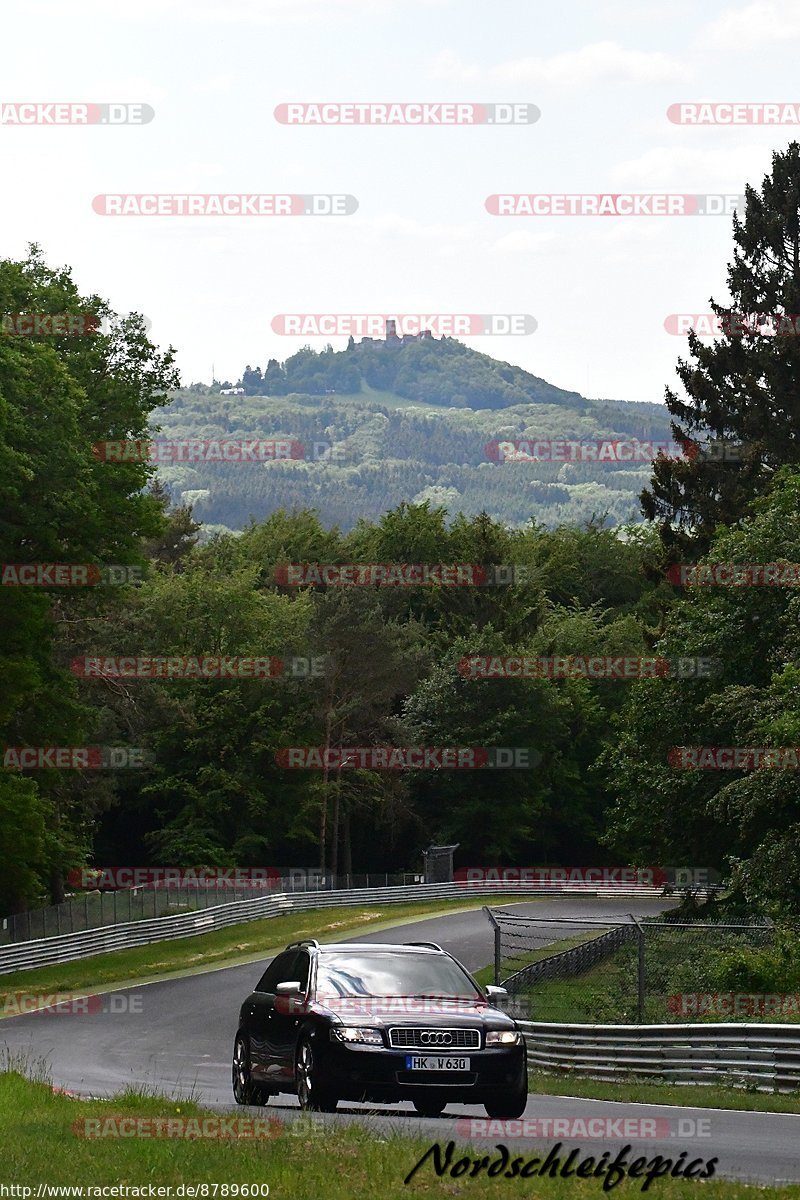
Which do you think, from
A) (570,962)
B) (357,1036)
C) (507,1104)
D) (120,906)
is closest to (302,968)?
(357,1036)

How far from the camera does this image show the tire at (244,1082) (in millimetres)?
15617

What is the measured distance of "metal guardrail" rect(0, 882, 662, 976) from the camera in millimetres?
44531

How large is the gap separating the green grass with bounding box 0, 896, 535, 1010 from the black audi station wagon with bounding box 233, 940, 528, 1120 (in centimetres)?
2424

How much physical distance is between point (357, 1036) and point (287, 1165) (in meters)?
3.69

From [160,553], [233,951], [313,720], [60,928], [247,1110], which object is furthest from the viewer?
[160,553]

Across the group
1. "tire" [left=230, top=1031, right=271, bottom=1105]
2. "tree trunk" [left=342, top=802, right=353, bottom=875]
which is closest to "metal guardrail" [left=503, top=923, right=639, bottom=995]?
"tire" [left=230, top=1031, right=271, bottom=1105]

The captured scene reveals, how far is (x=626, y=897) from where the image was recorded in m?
73.6

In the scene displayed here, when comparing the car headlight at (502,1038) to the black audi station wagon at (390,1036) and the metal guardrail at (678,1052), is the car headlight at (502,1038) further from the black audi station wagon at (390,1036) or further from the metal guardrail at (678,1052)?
the metal guardrail at (678,1052)

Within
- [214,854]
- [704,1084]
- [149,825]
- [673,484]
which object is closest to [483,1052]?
[704,1084]

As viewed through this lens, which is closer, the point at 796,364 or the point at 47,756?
the point at 47,756

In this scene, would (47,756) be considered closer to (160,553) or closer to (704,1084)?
(704,1084)

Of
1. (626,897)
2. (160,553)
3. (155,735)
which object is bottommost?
(626,897)

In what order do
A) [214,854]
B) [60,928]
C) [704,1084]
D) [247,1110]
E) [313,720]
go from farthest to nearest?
1. [313,720]
2. [214,854]
3. [60,928]
4. [704,1084]
5. [247,1110]

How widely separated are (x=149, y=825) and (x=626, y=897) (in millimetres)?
22579
